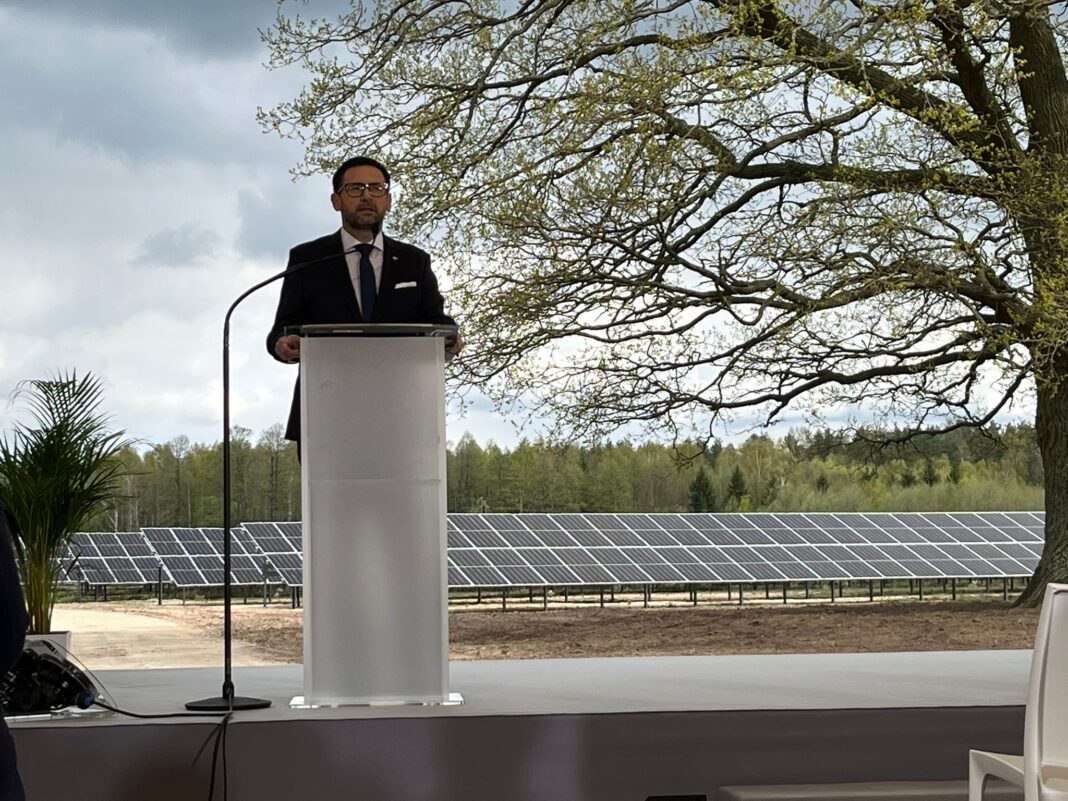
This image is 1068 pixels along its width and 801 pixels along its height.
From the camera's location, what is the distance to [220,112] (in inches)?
316

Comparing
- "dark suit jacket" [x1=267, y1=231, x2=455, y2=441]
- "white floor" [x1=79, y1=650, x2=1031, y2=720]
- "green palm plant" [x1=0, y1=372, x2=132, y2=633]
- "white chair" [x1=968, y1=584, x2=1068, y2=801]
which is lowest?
"white floor" [x1=79, y1=650, x2=1031, y2=720]

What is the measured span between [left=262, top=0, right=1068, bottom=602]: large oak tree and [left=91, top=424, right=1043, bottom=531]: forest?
0.19 m

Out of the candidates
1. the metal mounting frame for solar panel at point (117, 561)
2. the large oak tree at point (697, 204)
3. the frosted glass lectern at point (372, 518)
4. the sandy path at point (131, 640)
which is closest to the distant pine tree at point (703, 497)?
the large oak tree at point (697, 204)

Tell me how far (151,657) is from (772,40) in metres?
5.34

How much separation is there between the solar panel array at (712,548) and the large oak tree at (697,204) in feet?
1.89

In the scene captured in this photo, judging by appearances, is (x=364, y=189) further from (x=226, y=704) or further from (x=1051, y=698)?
(x=1051, y=698)

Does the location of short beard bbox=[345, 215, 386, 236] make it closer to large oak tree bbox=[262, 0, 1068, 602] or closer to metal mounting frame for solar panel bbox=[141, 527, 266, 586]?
metal mounting frame for solar panel bbox=[141, 527, 266, 586]

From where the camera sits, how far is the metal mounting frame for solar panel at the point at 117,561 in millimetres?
7438

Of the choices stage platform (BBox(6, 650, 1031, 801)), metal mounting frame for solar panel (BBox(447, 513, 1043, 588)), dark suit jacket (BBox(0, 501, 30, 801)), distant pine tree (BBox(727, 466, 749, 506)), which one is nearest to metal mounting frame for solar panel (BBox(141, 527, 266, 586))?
metal mounting frame for solar panel (BBox(447, 513, 1043, 588))

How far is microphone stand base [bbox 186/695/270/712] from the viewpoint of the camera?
10.4 feet

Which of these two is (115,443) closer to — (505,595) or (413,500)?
(413,500)

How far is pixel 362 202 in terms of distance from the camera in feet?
11.5

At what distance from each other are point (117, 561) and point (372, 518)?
4838mm

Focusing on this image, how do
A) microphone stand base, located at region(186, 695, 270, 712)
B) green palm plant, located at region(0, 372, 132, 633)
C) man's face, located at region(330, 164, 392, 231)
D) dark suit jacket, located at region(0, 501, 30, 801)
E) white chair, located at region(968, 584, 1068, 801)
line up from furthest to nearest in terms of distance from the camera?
1. green palm plant, located at region(0, 372, 132, 633)
2. man's face, located at region(330, 164, 392, 231)
3. microphone stand base, located at region(186, 695, 270, 712)
4. white chair, located at region(968, 584, 1068, 801)
5. dark suit jacket, located at region(0, 501, 30, 801)
